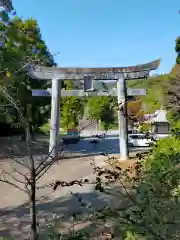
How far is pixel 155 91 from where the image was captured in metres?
16.9

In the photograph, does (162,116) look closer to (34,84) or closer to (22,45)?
(34,84)

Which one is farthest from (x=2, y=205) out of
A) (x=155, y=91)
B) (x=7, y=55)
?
(x=155, y=91)

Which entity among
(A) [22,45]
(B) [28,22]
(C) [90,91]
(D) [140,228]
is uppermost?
(B) [28,22]

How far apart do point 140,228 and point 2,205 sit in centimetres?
458

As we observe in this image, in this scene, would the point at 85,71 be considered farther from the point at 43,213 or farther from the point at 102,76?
the point at 43,213

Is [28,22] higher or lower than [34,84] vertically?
higher

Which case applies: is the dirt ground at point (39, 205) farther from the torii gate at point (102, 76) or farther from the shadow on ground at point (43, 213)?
the torii gate at point (102, 76)

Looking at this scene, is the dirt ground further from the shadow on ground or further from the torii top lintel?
the torii top lintel

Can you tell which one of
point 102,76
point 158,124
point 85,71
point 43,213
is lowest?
point 43,213

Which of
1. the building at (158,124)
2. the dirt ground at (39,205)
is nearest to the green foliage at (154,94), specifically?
the building at (158,124)

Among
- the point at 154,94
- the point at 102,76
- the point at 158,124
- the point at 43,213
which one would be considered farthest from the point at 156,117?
the point at 154,94

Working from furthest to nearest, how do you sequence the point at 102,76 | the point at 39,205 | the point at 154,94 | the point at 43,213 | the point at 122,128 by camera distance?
the point at 154,94 < the point at 102,76 < the point at 122,128 < the point at 39,205 < the point at 43,213

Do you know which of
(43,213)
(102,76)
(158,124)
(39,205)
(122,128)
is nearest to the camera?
(158,124)

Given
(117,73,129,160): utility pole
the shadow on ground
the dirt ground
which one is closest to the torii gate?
(117,73,129,160): utility pole
